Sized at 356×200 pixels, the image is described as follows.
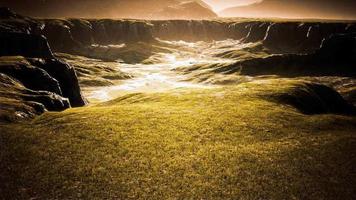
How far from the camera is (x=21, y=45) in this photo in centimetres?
14088

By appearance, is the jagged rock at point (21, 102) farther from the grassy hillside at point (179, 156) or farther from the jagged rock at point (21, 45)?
the jagged rock at point (21, 45)

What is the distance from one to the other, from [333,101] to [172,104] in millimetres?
53822

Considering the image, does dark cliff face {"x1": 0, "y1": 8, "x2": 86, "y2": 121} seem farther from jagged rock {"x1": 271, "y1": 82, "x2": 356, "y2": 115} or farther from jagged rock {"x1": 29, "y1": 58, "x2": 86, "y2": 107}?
jagged rock {"x1": 271, "y1": 82, "x2": 356, "y2": 115}

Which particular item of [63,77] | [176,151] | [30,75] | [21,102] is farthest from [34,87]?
[176,151]

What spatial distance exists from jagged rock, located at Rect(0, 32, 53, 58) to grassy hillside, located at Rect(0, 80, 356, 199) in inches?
3464

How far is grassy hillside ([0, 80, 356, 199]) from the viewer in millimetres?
33312

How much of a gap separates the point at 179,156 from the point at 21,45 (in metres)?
129

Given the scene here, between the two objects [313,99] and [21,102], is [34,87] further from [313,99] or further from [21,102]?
[313,99]

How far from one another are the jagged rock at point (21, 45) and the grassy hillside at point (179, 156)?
289 feet

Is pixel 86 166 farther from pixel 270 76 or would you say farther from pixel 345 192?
pixel 270 76

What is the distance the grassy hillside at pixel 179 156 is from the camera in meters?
33.3

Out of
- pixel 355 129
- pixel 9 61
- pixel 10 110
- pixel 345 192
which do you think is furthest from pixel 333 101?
pixel 9 61

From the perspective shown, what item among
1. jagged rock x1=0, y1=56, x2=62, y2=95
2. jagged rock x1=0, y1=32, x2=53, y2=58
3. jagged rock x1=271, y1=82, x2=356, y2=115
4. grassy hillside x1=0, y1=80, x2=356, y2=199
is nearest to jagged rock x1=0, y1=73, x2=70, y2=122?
jagged rock x1=0, y1=56, x2=62, y2=95

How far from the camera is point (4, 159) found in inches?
1558
